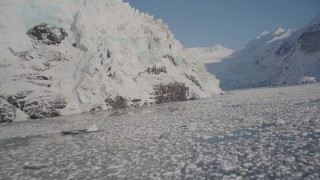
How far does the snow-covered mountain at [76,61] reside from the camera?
26859 millimetres

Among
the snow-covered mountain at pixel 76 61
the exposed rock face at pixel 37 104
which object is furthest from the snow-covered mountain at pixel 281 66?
the exposed rock face at pixel 37 104

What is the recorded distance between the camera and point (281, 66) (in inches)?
5792

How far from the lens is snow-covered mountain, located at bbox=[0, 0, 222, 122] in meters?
26.9

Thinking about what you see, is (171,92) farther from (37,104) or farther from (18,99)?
(18,99)

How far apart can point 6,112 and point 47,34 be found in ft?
33.6

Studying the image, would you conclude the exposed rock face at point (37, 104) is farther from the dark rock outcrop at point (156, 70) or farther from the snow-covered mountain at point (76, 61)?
the dark rock outcrop at point (156, 70)

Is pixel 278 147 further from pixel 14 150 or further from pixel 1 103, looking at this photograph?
pixel 1 103

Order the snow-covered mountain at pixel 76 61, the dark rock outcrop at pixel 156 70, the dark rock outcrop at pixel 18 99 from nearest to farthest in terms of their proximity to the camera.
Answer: the dark rock outcrop at pixel 18 99 < the snow-covered mountain at pixel 76 61 < the dark rock outcrop at pixel 156 70

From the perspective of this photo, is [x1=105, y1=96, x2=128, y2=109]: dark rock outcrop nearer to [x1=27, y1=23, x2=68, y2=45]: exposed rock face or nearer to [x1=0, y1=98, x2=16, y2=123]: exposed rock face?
[x1=27, y1=23, x2=68, y2=45]: exposed rock face

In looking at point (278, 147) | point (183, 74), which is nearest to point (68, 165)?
point (278, 147)

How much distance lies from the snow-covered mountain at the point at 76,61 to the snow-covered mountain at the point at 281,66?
7242 centimetres

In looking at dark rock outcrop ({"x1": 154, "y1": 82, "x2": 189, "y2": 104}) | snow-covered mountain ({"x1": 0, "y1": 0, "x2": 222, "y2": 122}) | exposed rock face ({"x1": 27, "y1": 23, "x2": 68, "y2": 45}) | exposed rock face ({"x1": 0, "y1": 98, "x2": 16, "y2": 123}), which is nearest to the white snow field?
exposed rock face ({"x1": 0, "y1": 98, "x2": 16, "y2": 123})

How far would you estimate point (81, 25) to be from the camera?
33000mm

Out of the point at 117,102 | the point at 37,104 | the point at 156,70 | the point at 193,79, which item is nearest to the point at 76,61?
the point at 117,102
